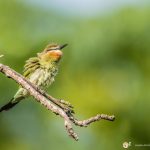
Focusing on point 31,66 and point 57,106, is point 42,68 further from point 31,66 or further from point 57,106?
point 57,106

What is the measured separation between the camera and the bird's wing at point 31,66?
443 cm

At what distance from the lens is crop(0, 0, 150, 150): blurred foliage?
877cm

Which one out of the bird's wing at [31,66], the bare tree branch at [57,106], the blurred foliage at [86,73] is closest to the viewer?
the bare tree branch at [57,106]

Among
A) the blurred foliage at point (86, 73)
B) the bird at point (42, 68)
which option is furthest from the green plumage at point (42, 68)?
the blurred foliage at point (86, 73)

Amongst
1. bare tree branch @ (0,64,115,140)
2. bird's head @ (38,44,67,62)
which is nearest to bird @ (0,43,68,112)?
bird's head @ (38,44,67,62)

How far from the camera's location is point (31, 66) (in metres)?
4.45

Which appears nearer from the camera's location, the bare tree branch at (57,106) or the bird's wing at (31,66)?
the bare tree branch at (57,106)

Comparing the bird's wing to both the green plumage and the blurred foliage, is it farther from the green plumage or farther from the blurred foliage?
the blurred foliage

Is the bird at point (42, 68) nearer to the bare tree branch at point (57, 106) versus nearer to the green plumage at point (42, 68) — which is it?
the green plumage at point (42, 68)

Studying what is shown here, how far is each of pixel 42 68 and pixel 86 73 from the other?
4.98m

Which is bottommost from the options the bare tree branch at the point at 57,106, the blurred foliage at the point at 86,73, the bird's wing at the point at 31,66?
the bare tree branch at the point at 57,106

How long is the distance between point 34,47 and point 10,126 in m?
1.08

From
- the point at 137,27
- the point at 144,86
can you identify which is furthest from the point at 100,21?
the point at 144,86

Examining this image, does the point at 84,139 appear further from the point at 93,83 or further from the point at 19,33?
the point at 19,33
